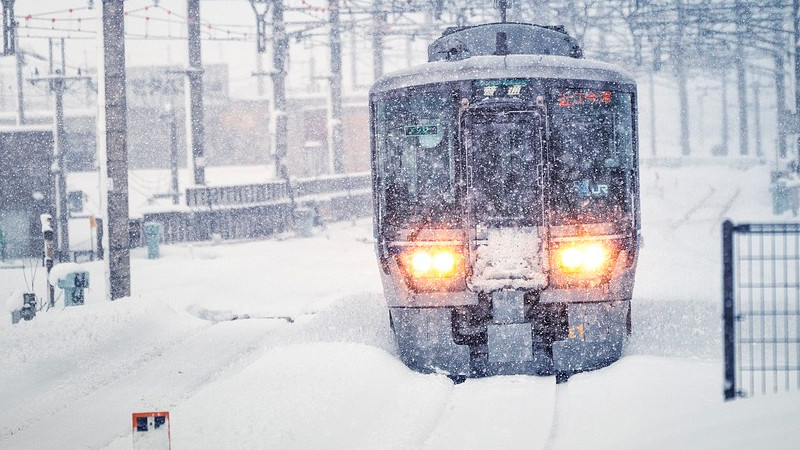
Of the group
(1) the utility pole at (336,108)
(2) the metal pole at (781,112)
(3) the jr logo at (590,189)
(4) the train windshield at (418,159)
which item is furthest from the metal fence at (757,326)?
(2) the metal pole at (781,112)

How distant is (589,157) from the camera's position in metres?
8.12

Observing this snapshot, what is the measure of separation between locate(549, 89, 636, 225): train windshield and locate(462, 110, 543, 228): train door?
0.18m

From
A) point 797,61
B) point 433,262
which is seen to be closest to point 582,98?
point 433,262

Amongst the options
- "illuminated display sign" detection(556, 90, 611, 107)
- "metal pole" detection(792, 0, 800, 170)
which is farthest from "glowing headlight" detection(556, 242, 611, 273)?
"metal pole" detection(792, 0, 800, 170)

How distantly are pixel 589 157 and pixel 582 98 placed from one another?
0.57 meters

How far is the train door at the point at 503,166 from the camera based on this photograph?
8.02 metres

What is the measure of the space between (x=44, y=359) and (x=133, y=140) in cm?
5107

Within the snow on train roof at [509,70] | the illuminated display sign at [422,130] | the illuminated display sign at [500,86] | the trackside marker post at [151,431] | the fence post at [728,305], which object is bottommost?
the trackside marker post at [151,431]

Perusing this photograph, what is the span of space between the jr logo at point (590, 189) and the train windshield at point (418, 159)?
119 centimetres

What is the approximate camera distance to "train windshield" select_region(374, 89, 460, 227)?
26.5 ft

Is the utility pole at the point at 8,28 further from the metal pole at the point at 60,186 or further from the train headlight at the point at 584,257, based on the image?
the train headlight at the point at 584,257

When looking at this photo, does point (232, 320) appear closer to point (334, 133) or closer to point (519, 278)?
point (519, 278)

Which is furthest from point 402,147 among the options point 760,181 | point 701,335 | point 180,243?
point 760,181

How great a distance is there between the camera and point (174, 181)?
3177 cm
